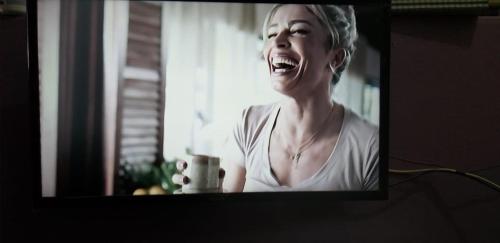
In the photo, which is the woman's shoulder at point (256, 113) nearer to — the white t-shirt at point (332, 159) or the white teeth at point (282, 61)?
the white t-shirt at point (332, 159)

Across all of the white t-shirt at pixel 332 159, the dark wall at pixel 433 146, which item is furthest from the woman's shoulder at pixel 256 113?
the dark wall at pixel 433 146

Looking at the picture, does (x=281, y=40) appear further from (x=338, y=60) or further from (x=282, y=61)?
(x=338, y=60)

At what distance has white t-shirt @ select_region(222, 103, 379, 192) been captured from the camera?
131 centimetres

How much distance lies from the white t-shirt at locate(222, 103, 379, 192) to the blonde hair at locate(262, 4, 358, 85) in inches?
6.0

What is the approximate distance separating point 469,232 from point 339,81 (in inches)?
25.0

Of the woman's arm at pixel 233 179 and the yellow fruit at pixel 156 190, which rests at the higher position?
the woman's arm at pixel 233 179

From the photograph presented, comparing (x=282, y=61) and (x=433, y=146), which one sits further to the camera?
(x=433, y=146)

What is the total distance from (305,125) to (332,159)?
0.39ft

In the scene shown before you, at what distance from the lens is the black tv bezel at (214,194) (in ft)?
3.95

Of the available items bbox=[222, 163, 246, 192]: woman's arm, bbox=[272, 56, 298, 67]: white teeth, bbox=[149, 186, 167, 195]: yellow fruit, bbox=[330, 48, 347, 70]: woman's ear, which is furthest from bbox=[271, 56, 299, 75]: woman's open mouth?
bbox=[149, 186, 167, 195]: yellow fruit

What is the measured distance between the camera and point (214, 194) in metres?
1.28

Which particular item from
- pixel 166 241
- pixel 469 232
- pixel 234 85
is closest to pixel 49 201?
pixel 166 241

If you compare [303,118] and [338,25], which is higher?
[338,25]

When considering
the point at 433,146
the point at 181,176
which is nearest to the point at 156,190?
the point at 181,176
